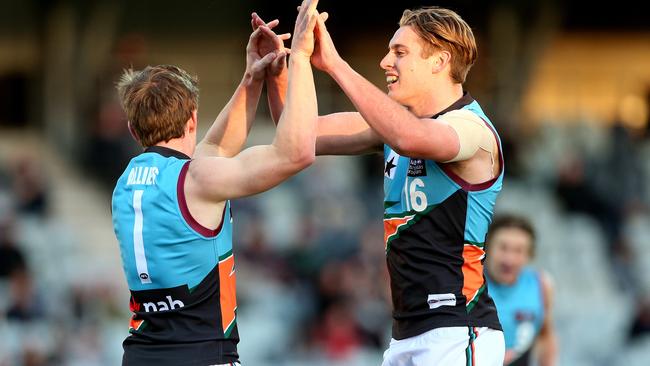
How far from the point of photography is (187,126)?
5020 mm

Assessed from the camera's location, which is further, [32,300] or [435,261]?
[32,300]

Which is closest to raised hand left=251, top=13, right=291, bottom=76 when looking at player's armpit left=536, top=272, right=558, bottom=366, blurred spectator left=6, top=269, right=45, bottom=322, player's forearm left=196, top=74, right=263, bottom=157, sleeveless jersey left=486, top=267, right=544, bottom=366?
player's forearm left=196, top=74, right=263, bottom=157

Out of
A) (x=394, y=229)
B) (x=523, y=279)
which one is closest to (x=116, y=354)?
(x=523, y=279)

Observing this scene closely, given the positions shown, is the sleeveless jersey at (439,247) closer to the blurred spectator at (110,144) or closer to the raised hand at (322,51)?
the raised hand at (322,51)

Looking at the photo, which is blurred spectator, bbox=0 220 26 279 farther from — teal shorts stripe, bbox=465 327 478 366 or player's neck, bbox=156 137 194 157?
teal shorts stripe, bbox=465 327 478 366

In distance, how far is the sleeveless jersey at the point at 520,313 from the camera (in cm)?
747

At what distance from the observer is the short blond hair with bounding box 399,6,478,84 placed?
5.36m

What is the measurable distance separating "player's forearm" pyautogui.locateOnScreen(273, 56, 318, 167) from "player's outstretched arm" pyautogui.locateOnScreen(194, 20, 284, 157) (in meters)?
0.71

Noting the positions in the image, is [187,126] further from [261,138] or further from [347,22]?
[347,22]

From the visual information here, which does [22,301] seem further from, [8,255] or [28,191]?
[28,191]

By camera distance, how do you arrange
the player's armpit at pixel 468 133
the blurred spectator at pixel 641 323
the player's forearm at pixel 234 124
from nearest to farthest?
1. the player's armpit at pixel 468 133
2. the player's forearm at pixel 234 124
3. the blurred spectator at pixel 641 323

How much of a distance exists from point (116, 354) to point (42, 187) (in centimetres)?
290

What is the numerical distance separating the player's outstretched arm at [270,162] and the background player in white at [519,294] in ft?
9.65

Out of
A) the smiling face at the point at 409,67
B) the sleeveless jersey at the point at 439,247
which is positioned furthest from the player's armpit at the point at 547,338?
the smiling face at the point at 409,67
